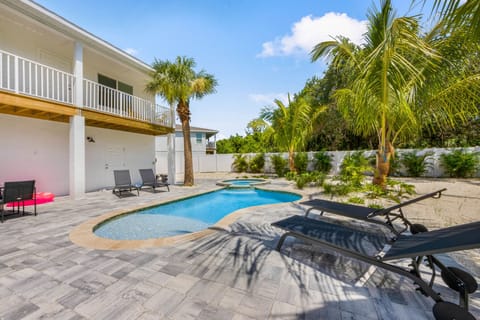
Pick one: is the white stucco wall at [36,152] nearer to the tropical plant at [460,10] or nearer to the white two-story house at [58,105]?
the white two-story house at [58,105]

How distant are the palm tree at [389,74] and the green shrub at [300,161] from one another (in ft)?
27.7

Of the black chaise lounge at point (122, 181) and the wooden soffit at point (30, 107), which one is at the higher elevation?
the wooden soffit at point (30, 107)

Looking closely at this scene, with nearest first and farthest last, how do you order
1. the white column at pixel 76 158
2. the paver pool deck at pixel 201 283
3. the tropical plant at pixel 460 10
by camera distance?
the paver pool deck at pixel 201 283 → the tropical plant at pixel 460 10 → the white column at pixel 76 158

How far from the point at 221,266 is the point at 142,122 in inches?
368

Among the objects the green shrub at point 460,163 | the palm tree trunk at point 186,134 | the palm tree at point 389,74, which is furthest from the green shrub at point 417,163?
the palm tree trunk at point 186,134

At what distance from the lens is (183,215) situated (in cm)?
684

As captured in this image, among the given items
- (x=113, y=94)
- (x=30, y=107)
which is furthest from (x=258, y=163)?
(x=30, y=107)

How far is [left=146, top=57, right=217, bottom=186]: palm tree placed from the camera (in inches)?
394

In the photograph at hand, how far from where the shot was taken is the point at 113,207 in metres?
6.45

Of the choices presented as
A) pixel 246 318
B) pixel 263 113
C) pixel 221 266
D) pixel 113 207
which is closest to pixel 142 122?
pixel 113 207

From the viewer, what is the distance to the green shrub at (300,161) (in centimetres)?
1557

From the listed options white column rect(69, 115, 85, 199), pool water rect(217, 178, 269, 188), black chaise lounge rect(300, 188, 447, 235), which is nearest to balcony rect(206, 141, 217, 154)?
pool water rect(217, 178, 269, 188)

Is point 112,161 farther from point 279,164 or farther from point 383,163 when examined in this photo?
point 383,163

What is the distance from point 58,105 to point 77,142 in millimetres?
1370
